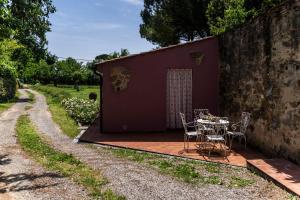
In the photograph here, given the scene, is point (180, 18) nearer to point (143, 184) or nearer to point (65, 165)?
point (65, 165)

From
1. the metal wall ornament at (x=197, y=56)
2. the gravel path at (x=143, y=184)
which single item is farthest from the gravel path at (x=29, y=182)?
the metal wall ornament at (x=197, y=56)

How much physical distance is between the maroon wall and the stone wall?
5.44 feet

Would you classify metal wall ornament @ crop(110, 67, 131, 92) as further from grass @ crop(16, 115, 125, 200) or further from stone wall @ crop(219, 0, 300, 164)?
stone wall @ crop(219, 0, 300, 164)

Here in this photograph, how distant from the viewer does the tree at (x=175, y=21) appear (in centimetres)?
2784

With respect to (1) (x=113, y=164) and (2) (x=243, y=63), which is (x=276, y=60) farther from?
(1) (x=113, y=164)

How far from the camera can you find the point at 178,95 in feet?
47.7

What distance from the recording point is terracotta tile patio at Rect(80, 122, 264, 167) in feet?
33.0

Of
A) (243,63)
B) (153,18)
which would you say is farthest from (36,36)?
(243,63)

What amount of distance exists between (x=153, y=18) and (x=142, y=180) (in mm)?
24906

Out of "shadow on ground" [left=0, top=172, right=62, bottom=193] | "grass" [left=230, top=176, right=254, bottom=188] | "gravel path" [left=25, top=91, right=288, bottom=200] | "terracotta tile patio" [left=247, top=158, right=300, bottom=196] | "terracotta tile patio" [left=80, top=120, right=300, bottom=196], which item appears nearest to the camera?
"gravel path" [left=25, top=91, right=288, bottom=200]

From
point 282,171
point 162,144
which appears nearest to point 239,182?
point 282,171

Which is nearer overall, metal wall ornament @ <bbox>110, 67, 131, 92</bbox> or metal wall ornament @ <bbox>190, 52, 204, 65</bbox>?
metal wall ornament @ <bbox>110, 67, 131, 92</bbox>

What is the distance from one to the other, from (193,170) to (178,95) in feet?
19.8

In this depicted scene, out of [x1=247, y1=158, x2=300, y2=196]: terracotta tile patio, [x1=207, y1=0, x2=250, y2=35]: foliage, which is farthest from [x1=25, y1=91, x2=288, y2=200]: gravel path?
[x1=207, y1=0, x2=250, y2=35]: foliage
